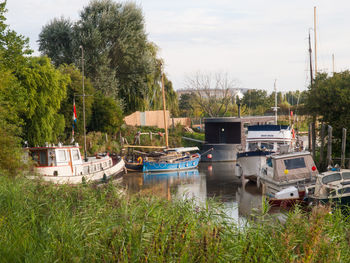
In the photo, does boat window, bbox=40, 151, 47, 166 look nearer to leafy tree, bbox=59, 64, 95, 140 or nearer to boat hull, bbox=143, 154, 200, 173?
leafy tree, bbox=59, 64, 95, 140

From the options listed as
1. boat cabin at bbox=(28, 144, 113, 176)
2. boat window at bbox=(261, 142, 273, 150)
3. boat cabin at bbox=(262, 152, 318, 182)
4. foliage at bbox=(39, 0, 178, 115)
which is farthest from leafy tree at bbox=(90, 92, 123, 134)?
boat cabin at bbox=(262, 152, 318, 182)

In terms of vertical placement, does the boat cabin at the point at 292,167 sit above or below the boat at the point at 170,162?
above

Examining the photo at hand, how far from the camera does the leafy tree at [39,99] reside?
29609 mm

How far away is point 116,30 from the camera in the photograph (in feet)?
160

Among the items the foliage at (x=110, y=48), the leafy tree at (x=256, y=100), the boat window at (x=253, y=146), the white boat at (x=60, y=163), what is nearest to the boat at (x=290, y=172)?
the boat window at (x=253, y=146)

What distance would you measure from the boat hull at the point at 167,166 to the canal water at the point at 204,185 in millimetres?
802

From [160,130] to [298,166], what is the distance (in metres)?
29.8

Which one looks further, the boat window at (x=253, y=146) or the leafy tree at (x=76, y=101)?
the leafy tree at (x=76, y=101)

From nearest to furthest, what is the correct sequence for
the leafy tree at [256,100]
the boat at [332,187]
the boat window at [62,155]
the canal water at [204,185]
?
the boat at [332,187]
the canal water at [204,185]
the boat window at [62,155]
the leafy tree at [256,100]

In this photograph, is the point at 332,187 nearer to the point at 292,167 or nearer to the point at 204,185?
the point at 292,167

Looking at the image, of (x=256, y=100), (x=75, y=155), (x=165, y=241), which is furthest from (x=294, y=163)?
(x=256, y=100)

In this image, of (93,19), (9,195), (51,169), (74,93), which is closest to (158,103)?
(93,19)

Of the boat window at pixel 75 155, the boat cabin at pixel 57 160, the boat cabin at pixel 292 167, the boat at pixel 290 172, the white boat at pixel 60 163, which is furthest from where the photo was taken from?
the boat window at pixel 75 155

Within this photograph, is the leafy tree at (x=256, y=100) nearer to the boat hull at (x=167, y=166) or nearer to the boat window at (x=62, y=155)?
the boat hull at (x=167, y=166)
